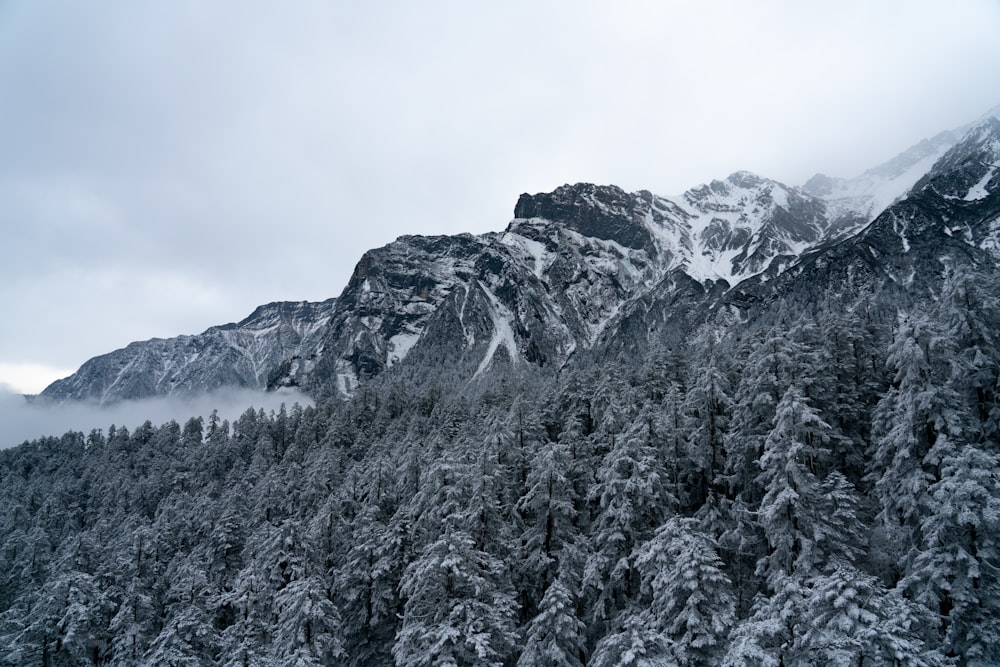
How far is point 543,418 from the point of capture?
171 feet

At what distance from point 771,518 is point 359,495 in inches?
1324

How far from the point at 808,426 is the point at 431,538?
885 inches

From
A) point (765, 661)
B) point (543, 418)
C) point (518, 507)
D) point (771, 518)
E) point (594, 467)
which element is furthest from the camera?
point (543, 418)

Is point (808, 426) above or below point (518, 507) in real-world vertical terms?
above

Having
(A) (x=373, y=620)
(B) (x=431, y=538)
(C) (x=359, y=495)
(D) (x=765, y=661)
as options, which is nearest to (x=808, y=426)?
(D) (x=765, y=661)

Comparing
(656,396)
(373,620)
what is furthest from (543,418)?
(373,620)

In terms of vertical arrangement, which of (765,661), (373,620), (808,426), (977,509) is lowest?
(373,620)

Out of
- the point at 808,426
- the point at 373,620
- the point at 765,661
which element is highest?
the point at 808,426

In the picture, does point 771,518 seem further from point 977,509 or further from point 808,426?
point 977,509

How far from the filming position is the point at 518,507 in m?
36.6

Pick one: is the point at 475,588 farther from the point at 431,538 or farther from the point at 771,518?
the point at 771,518

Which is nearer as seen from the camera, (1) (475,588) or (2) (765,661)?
(2) (765,661)

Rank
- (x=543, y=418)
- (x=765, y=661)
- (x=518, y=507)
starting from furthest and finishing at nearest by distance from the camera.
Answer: (x=543, y=418) < (x=518, y=507) < (x=765, y=661)

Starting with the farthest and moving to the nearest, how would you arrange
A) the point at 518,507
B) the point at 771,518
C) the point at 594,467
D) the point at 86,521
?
1. the point at 86,521
2. the point at 594,467
3. the point at 518,507
4. the point at 771,518
